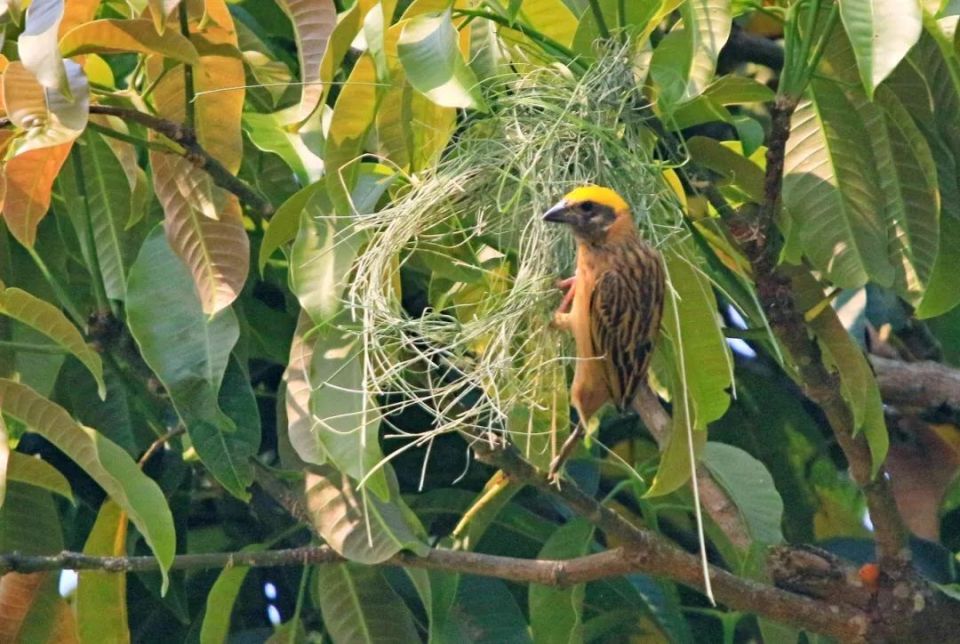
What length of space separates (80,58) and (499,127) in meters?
0.71

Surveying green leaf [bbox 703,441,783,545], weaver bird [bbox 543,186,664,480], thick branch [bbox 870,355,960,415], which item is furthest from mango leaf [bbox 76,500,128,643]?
thick branch [bbox 870,355,960,415]

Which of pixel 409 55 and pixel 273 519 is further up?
pixel 409 55

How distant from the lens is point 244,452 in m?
2.43

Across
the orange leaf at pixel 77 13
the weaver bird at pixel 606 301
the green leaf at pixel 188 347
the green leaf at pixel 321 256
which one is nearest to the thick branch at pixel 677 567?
the weaver bird at pixel 606 301

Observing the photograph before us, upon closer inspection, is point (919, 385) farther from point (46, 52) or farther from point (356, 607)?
point (46, 52)

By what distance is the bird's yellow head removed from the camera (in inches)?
83.3

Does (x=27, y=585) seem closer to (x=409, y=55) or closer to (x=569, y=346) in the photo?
(x=569, y=346)

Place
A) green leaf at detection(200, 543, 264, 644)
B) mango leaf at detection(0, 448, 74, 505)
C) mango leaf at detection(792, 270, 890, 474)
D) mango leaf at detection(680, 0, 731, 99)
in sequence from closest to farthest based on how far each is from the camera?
mango leaf at detection(680, 0, 731, 99) < mango leaf at detection(792, 270, 890, 474) < mango leaf at detection(0, 448, 74, 505) < green leaf at detection(200, 543, 264, 644)

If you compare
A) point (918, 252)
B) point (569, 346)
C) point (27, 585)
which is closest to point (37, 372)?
point (27, 585)

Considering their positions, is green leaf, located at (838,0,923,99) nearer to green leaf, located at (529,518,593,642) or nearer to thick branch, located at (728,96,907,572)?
thick branch, located at (728,96,907,572)

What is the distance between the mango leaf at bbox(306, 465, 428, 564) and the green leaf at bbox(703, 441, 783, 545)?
62cm

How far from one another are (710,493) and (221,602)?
3.19 ft

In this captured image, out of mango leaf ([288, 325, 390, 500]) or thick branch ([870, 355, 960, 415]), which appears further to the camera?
thick branch ([870, 355, 960, 415])

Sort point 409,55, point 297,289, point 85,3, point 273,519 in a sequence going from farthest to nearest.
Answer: point 273,519 < point 85,3 < point 297,289 < point 409,55
